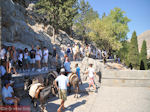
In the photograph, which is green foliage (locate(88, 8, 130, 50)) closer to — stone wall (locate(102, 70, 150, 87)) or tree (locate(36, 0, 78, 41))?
tree (locate(36, 0, 78, 41))

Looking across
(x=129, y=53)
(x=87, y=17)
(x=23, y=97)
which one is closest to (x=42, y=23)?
(x=87, y=17)

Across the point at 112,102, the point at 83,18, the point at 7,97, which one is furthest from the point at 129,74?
the point at 83,18

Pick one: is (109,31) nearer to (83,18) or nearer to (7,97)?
(83,18)

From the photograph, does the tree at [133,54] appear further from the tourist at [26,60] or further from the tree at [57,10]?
the tourist at [26,60]

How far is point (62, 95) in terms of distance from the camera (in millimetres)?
6164

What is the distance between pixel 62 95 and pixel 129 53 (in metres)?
36.6

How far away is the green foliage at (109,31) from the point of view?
26.3m

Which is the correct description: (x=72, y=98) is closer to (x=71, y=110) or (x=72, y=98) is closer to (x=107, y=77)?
(x=71, y=110)

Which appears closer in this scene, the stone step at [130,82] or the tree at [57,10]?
the stone step at [130,82]

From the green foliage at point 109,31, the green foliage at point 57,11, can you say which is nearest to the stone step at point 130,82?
the green foliage at point 109,31

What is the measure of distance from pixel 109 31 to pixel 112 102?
25.4 m

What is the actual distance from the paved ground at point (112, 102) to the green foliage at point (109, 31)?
19253 millimetres

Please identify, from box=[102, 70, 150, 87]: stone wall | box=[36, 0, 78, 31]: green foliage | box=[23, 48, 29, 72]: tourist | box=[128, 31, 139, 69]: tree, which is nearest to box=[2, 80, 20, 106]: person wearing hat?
box=[102, 70, 150, 87]: stone wall

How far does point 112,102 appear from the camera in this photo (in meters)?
5.32
